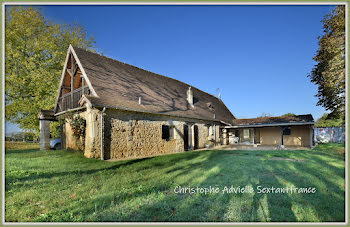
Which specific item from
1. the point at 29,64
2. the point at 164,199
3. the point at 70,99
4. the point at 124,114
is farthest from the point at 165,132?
the point at 29,64

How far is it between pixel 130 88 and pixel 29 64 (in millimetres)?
8817

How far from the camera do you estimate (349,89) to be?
3.07m

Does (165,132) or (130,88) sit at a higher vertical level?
(130,88)

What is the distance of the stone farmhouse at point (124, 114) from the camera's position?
8.86m

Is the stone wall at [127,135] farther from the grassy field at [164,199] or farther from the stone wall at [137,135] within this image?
the grassy field at [164,199]

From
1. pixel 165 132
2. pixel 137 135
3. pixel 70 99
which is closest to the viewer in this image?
pixel 137 135

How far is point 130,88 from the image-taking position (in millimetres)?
11438

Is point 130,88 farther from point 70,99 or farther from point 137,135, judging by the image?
point 70,99

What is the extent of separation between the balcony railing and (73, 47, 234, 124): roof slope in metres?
1.30

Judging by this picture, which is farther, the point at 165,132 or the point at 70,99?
the point at 165,132

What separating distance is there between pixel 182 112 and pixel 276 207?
10726 mm

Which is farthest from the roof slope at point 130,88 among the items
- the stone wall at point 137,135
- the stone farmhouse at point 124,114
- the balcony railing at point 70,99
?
the balcony railing at point 70,99

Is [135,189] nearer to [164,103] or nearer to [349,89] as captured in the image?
[349,89]

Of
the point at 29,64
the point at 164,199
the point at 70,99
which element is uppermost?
the point at 29,64
